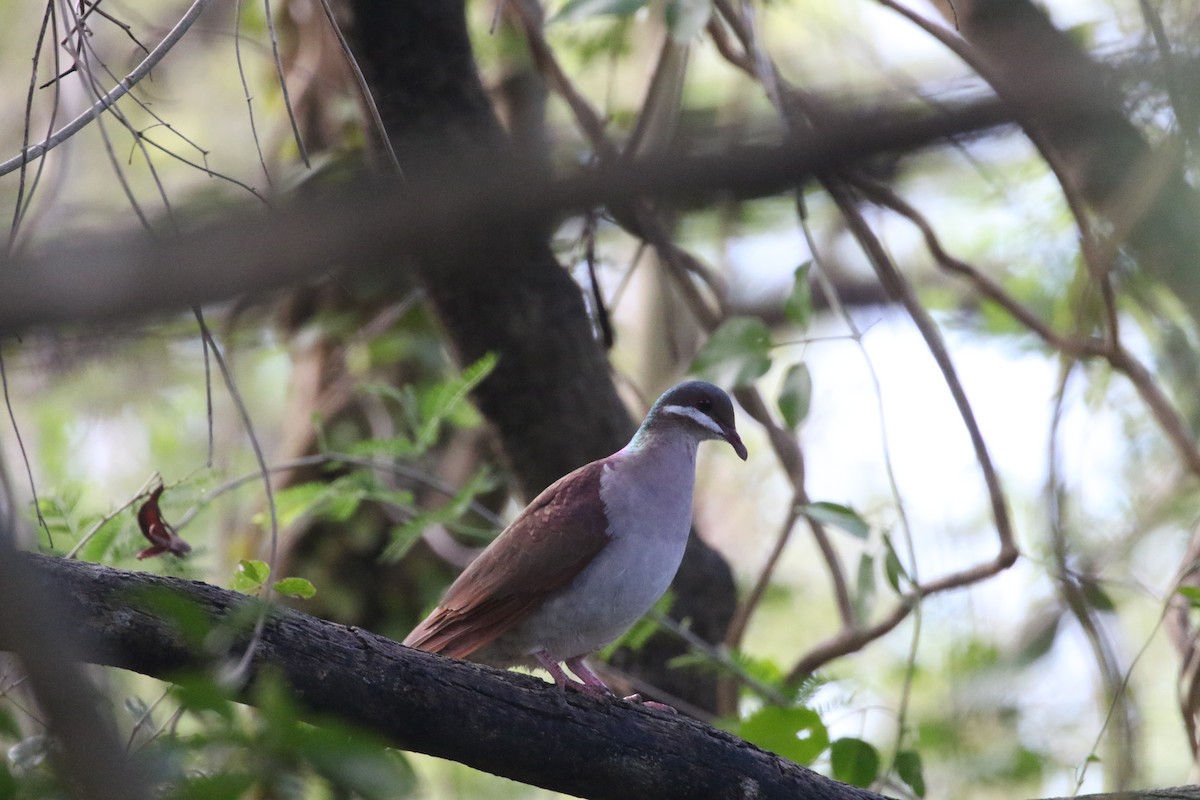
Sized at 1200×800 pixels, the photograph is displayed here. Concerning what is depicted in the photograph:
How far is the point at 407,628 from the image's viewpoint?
680 cm

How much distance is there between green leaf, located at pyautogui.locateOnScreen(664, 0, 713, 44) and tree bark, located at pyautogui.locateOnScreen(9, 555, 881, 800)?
92.3 inches

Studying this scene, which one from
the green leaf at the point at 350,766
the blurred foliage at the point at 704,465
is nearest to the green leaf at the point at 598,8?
the blurred foliage at the point at 704,465

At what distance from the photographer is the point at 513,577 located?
406 centimetres

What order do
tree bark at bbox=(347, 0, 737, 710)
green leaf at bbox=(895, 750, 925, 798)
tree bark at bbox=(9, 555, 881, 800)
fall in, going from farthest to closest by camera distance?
tree bark at bbox=(347, 0, 737, 710), green leaf at bbox=(895, 750, 925, 798), tree bark at bbox=(9, 555, 881, 800)

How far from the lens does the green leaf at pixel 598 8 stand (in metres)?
4.19

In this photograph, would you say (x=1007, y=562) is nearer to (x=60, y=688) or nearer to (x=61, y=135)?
(x=61, y=135)

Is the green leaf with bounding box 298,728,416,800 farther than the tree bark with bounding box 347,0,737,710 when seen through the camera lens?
No

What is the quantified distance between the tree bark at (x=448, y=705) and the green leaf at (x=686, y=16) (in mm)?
2344

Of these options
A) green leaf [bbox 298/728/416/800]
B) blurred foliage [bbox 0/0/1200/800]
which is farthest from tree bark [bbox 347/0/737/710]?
green leaf [bbox 298/728/416/800]

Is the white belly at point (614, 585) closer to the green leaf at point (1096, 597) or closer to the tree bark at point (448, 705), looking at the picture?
the tree bark at point (448, 705)

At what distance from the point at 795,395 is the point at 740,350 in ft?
0.93

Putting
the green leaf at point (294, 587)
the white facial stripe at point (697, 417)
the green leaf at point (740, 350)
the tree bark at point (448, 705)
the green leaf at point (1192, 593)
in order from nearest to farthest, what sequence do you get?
the tree bark at point (448, 705) < the green leaf at point (294, 587) < the green leaf at point (1192, 593) < the green leaf at point (740, 350) < the white facial stripe at point (697, 417)

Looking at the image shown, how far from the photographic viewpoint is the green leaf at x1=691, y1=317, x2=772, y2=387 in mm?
4602

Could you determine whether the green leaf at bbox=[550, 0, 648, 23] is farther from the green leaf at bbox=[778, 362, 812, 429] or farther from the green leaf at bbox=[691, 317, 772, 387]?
the green leaf at bbox=[778, 362, 812, 429]
